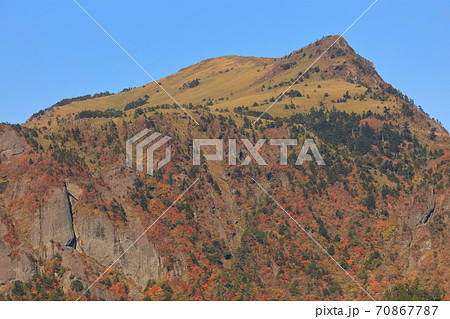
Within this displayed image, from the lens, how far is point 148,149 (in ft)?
609

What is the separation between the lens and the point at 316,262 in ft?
513

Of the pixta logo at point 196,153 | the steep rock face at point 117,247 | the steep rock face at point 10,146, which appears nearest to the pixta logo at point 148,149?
the pixta logo at point 196,153

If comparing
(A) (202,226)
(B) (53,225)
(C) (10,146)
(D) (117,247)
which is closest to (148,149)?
(A) (202,226)

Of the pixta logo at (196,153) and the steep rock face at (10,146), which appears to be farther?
the pixta logo at (196,153)

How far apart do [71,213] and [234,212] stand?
45.0 meters

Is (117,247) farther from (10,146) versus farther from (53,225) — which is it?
(10,146)

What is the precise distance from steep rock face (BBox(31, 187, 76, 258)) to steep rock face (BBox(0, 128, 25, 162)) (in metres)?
17.0

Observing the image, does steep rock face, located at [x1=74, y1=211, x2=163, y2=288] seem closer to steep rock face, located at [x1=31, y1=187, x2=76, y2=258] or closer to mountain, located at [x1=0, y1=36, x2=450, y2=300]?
mountain, located at [x1=0, y1=36, x2=450, y2=300]

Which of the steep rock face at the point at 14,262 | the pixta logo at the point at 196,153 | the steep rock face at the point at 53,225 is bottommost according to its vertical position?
the steep rock face at the point at 14,262

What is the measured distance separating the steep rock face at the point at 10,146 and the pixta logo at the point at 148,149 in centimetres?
2795

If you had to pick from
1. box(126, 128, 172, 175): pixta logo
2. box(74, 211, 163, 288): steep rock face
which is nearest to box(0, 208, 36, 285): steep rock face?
box(74, 211, 163, 288): steep rock face

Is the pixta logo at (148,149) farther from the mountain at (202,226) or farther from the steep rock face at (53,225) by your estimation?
the steep rock face at (53,225)

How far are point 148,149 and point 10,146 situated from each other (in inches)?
1531

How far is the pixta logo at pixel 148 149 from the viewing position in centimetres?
17612
